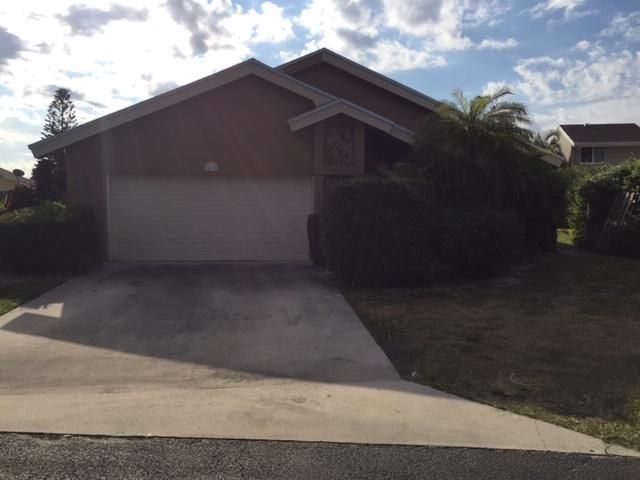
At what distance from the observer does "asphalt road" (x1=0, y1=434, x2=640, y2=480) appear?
12.9ft

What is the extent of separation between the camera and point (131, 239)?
13898 mm

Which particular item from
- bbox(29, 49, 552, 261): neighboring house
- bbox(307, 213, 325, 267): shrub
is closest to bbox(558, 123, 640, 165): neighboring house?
bbox(29, 49, 552, 261): neighboring house

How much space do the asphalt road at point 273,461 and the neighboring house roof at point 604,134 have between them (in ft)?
131

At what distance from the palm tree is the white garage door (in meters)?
3.21

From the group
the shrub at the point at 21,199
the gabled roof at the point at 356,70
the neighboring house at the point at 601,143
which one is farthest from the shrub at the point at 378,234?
the neighboring house at the point at 601,143

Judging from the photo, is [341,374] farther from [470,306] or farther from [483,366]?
[470,306]

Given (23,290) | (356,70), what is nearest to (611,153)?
(356,70)

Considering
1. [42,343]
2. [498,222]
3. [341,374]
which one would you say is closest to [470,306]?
[498,222]

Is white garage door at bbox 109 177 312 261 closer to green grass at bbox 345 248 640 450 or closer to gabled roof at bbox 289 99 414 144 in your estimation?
gabled roof at bbox 289 99 414 144

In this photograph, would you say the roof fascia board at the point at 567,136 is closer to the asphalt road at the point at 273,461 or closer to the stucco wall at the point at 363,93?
the stucco wall at the point at 363,93

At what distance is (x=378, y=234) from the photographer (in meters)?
10.4

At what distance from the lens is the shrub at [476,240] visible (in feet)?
35.8

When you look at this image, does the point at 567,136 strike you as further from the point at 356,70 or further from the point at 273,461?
the point at 273,461

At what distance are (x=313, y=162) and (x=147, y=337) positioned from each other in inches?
295
